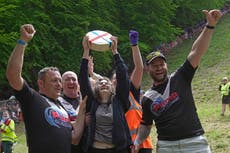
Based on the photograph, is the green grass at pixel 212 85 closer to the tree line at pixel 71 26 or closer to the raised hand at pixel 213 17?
the tree line at pixel 71 26

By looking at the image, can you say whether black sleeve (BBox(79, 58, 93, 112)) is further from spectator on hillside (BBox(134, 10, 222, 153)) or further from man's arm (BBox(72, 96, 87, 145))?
spectator on hillside (BBox(134, 10, 222, 153))

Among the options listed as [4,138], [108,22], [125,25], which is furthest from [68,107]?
[125,25]

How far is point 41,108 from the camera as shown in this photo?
14.3 feet

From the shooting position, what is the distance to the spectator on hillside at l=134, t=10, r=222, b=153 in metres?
4.48

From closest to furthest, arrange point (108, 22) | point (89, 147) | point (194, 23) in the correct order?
point (89, 147)
point (108, 22)
point (194, 23)

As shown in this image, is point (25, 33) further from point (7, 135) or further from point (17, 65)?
point (7, 135)

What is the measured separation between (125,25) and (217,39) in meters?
8.30

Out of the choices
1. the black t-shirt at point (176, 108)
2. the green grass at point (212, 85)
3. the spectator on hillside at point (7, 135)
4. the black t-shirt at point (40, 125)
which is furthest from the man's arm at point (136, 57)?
the spectator on hillside at point (7, 135)

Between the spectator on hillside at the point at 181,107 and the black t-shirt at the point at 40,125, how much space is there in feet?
3.45

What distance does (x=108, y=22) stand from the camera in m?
27.1

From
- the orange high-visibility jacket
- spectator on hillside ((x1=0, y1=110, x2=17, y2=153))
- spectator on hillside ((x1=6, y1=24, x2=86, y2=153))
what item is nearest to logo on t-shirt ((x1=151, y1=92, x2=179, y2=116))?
the orange high-visibility jacket

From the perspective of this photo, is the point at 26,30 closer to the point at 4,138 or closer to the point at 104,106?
the point at 104,106

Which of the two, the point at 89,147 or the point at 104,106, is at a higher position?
the point at 104,106

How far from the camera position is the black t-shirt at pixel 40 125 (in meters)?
A: 4.28
